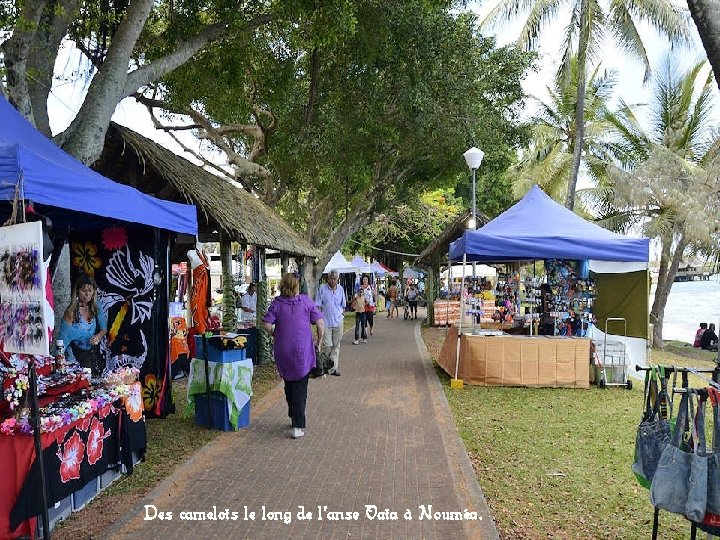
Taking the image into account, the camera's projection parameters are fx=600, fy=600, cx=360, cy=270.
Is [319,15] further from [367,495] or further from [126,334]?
[367,495]

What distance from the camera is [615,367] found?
10.2 meters

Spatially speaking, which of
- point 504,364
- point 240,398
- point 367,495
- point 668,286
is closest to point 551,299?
point 504,364

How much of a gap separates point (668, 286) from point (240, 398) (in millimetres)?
19244

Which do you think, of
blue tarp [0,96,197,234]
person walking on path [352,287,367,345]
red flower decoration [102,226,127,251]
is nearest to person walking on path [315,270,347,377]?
red flower decoration [102,226,127,251]

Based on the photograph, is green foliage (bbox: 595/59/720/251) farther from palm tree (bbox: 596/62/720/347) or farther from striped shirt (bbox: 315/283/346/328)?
striped shirt (bbox: 315/283/346/328)

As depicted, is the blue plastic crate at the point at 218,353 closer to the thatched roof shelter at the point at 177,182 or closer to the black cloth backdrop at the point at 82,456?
the black cloth backdrop at the point at 82,456

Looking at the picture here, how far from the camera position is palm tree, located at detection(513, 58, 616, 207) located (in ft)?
75.8

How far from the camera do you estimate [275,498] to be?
16.1 ft

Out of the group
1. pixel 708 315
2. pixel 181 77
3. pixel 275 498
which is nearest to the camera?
pixel 275 498

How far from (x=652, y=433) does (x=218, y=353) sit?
15.2 feet

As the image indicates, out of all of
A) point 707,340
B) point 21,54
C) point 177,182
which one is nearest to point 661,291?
point 707,340

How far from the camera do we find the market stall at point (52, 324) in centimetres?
363

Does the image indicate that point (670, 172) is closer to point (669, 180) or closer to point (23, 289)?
point (669, 180)

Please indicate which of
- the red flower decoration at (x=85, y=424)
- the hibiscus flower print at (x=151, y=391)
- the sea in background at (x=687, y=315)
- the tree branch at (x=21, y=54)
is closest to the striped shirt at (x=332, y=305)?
the hibiscus flower print at (x=151, y=391)
